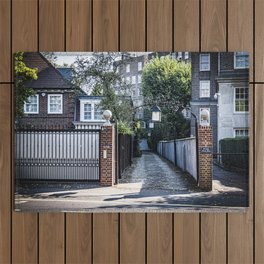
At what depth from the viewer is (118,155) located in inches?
97.6

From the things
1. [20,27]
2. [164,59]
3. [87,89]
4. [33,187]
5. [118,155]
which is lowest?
[33,187]

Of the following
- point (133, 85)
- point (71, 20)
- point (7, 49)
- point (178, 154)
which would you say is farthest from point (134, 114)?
point (7, 49)

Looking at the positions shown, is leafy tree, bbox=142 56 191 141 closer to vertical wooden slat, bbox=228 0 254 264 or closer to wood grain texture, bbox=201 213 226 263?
vertical wooden slat, bbox=228 0 254 264

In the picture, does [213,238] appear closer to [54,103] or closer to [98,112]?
[98,112]

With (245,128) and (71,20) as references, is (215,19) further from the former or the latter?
(71,20)

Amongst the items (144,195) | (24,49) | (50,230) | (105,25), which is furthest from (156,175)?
(24,49)

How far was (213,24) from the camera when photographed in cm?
249

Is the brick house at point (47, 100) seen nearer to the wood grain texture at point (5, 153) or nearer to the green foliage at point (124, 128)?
the wood grain texture at point (5, 153)

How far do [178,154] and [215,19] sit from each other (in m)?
0.82

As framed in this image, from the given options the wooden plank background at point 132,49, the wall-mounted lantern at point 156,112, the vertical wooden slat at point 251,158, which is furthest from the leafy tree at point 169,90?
the vertical wooden slat at point 251,158

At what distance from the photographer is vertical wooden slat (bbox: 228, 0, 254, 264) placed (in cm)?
246

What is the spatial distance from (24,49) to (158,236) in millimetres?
1346

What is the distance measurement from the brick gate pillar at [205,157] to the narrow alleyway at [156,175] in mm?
65

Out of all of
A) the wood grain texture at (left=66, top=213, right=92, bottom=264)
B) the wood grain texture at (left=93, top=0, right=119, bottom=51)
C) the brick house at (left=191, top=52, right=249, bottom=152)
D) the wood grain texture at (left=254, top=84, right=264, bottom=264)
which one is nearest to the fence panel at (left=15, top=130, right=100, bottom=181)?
the wood grain texture at (left=66, top=213, right=92, bottom=264)
